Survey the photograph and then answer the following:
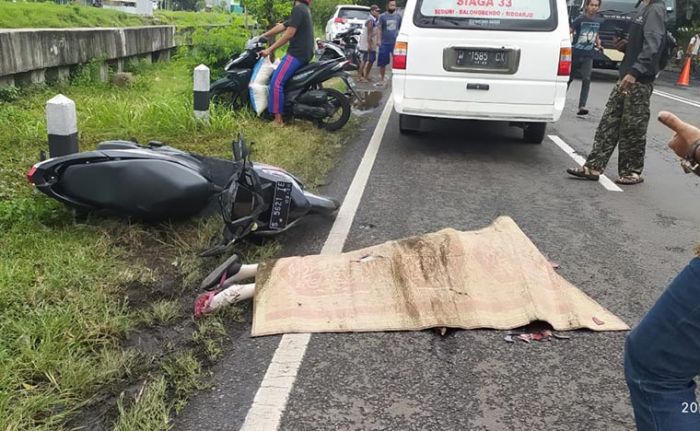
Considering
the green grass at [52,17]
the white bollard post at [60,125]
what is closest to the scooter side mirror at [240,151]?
the white bollard post at [60,125]

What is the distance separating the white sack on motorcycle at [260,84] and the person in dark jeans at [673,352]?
21.3ft

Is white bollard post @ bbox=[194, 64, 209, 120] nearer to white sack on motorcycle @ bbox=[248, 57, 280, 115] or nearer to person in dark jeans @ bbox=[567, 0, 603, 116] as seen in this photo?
white sack on motorcycle @ bbox=[248, 57, 280, 115]

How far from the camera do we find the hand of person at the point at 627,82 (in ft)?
20.1

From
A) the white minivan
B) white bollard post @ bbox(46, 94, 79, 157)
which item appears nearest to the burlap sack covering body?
white bollard post @ bbox(46, 94, 79, 157)

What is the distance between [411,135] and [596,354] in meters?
5.53

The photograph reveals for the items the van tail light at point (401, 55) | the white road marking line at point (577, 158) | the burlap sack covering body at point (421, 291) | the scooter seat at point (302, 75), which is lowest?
the white road marking line at point (577, 158)

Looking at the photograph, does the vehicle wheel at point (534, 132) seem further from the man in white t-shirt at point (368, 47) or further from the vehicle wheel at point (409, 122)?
the man in white t-shirt at point (368, 47)

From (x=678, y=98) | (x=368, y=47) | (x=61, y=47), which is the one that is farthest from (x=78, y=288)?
(x=678, y=98)

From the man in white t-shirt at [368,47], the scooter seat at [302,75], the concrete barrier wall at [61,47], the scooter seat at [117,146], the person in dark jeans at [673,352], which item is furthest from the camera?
the man in white t-shirt at [368,47]

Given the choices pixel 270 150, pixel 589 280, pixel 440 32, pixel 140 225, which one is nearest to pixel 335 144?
pixel 270 150

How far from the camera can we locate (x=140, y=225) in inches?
162

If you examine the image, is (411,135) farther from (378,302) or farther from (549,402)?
(549,402)

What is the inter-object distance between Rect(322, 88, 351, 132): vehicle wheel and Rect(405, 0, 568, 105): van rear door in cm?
127

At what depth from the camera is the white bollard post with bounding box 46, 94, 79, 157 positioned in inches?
178
